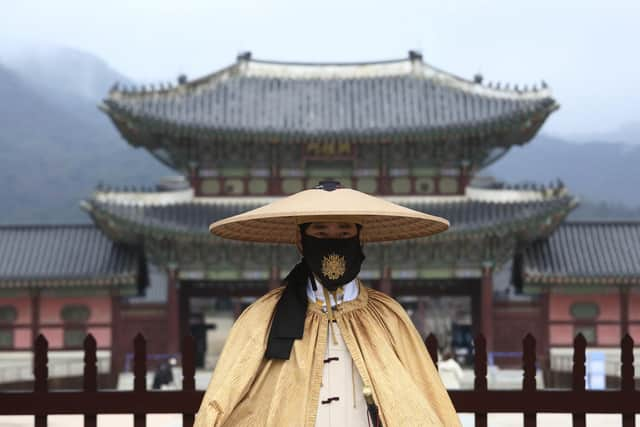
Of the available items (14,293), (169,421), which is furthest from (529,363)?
(14,293)

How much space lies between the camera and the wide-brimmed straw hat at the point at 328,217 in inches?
189

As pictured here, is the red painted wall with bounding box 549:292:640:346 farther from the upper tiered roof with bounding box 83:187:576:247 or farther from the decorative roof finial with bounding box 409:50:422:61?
the decorative roof finial with bounding box 409:50:422:61

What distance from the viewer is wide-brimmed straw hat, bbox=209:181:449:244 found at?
4812mm

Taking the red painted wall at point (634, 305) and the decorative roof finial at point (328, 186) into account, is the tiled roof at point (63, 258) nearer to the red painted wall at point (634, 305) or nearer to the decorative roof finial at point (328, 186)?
the red painted wall at point (634, 305)

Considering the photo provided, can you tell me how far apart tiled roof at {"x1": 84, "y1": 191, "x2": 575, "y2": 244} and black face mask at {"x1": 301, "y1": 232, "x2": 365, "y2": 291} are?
14.9m

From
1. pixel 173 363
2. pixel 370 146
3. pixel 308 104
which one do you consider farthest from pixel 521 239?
pixel 173 363

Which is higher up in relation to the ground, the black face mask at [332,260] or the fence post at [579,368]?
the black face mask at [332,260]

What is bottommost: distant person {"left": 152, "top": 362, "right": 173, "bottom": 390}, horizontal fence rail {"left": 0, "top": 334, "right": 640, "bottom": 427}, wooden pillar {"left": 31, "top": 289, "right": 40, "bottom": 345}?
distant person {"left": 152, "top": 362, "right": 173, "bottom": 390}

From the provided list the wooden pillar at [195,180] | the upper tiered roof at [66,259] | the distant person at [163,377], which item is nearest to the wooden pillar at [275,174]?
the wooden pillar at [195,180]

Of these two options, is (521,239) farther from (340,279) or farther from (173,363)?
(340,279)

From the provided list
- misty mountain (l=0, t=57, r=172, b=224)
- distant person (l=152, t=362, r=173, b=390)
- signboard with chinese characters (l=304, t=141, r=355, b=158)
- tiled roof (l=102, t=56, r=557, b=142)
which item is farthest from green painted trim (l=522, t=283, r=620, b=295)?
misty mountain (l=0, t=57, r=172, b=224)

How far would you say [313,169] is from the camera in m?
21.9

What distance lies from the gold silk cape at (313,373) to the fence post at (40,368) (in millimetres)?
1828

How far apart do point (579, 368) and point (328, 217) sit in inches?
92.9
